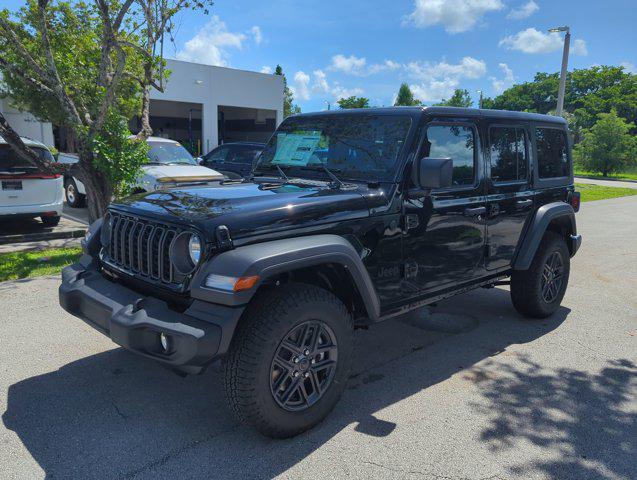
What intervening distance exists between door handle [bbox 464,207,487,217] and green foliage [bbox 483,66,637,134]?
5726 cm

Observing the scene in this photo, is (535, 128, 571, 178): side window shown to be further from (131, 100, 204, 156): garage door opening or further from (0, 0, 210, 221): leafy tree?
(131, 100, 204, 156): garage door opening

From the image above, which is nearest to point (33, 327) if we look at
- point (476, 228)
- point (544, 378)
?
point (476, 228)

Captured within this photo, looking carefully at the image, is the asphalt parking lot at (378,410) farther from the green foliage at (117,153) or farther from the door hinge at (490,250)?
the green foliage at (117,153)

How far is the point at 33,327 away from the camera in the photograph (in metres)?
4.60

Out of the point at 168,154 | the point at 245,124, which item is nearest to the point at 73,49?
the point at 168,154

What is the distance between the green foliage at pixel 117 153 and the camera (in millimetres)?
7273

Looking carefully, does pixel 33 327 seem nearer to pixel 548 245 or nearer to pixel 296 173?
pixel 296 173

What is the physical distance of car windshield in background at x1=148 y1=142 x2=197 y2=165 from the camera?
11.0 metres

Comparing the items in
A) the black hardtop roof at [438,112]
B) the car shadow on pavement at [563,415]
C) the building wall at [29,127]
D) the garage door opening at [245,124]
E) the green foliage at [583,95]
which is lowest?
the car shadow on pavement at [563,415]

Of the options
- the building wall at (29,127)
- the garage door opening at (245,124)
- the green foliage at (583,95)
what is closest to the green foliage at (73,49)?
the building wall at (29,127)

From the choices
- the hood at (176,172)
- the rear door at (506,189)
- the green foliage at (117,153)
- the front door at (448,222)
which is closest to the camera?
the front door at (448,222)

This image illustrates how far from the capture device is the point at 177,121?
38031 mm

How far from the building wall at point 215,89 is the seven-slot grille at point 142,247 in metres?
24.8

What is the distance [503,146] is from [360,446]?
9.31ft
